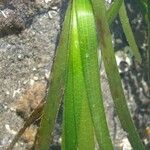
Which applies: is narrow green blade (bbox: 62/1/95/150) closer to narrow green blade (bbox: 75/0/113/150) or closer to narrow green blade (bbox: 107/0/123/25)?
narrow green blade (bbox: 75/0/113/150)

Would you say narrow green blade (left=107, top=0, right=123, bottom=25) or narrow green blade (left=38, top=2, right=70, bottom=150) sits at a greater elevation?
narrow green blade (left=107, top=0, right=123, bottom=25)

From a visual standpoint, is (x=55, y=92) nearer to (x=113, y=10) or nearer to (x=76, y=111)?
(x=76, y=111)

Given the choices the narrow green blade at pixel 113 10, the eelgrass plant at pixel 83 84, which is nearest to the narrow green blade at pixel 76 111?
the eelgrass plant at pixel 83 84

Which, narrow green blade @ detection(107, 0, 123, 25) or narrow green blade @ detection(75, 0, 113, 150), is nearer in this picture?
narrow green blade @ detection(75, 0, 113, 150)

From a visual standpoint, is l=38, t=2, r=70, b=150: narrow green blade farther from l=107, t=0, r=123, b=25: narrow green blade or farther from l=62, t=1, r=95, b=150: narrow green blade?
l=107, t=0, r=123, b=25: narrow green blade

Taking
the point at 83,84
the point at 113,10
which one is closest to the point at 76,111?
the point at 83,84

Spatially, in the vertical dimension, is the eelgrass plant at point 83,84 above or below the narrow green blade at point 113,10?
below

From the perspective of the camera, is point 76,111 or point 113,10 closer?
point 76,111

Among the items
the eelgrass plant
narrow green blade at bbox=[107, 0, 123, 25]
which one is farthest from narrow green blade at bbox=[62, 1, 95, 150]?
narrow green blade at bbox=[107, 0, 123, 25]

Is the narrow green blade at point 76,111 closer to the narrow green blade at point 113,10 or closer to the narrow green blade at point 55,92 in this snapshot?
the narrow green blade at point 55,92
